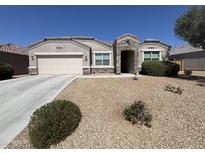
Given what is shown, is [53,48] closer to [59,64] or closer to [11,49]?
[59,64]

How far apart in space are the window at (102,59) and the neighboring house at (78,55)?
0.26m

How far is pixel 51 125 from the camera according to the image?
4.02 meters

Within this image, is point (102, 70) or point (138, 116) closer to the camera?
point (138, 116)

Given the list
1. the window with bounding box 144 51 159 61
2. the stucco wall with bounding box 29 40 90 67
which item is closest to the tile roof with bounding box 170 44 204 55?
the window with bounding box 144 51 159 61

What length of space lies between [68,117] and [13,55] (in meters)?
18.5

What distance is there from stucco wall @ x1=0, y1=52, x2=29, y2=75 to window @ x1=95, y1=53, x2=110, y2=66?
10.3 metres

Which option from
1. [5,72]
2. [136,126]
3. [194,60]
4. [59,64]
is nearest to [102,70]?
[59,64]

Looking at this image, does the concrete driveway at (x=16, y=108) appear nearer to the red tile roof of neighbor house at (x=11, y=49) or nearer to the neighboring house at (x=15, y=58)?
the neighboring house at (x=15, y=58)

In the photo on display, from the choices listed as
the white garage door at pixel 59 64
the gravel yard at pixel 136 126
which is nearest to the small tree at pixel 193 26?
the gravel yard at pixel 136 126

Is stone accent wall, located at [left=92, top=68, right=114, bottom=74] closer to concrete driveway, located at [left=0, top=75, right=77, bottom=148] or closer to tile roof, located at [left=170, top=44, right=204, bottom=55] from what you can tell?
concrete driveway, located at [left=0, top=75, right=77, bottom=148]

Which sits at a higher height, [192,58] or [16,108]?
[192,58]

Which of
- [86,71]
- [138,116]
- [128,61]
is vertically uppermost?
[128,61]

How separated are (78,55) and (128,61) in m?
6.19
